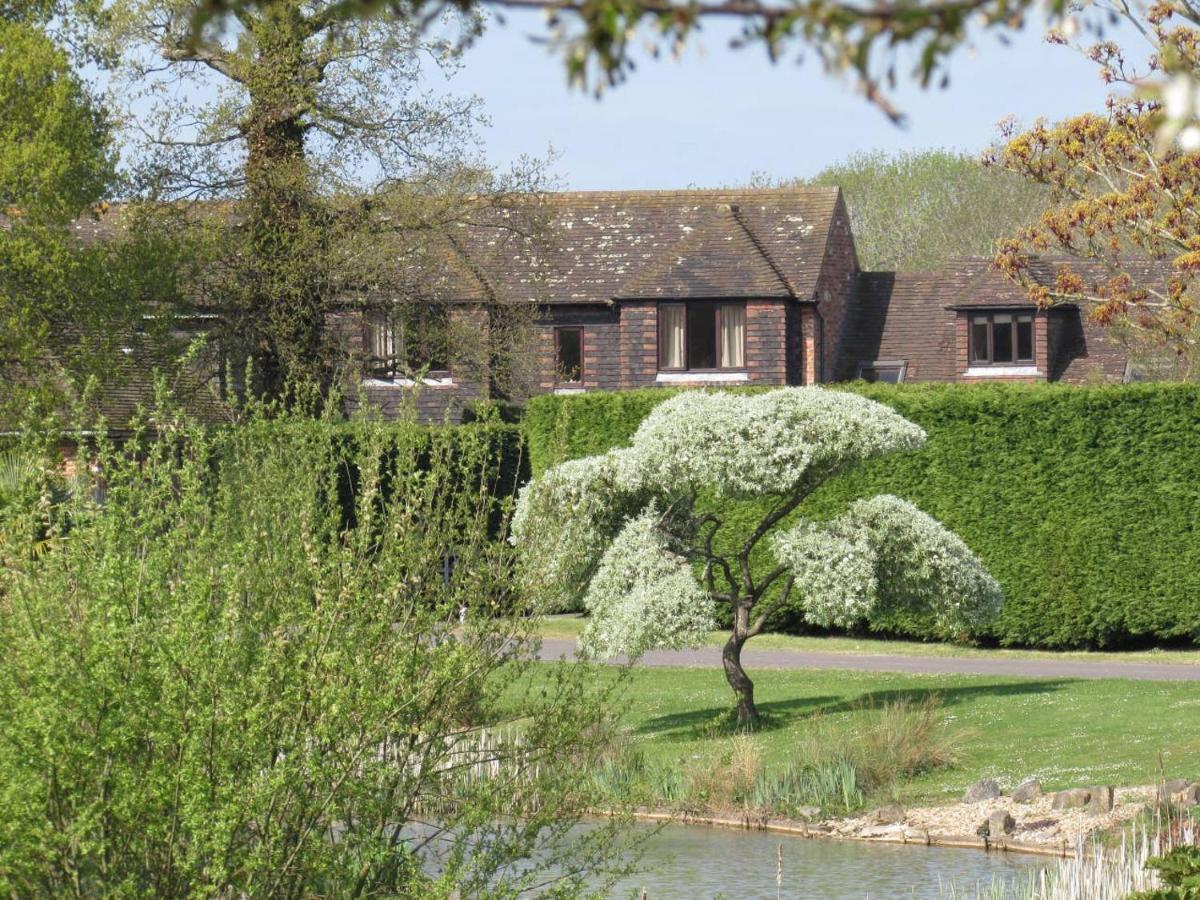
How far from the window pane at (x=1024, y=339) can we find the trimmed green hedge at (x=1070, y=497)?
54.1 feet

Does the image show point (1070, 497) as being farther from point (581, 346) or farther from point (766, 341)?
point (581, 346)

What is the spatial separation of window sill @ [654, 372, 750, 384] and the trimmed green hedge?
13.1m

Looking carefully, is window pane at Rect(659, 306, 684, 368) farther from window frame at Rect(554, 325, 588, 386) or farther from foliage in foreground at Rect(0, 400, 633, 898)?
foliage in foreground at Rect(0, 400, 633, 898)

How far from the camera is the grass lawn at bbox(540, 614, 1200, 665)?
936 inches

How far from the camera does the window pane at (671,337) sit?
39.2 meters

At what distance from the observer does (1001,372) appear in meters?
41.3

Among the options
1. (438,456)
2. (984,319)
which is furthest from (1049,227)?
(984,319)

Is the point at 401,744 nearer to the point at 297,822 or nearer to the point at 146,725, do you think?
the point at 297,822

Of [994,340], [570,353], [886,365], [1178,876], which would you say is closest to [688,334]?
[570,353]

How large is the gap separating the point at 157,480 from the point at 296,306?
882 inches

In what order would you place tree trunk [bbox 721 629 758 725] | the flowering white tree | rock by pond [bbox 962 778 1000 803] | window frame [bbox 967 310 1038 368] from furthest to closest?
window frame [bbox 967 310 1038 368]
tree trunk [bbox 721 629 758 725]
the flowering white tree
rock by pond [bbox 962 778 1000 803]

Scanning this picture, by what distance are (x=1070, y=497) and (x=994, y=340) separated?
58.0 feet

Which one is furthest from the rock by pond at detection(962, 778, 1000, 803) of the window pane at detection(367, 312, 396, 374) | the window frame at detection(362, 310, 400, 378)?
the window pane at detection(367, 312, 396, 374)

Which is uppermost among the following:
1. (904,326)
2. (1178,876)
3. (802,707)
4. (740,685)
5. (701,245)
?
(701,245)
